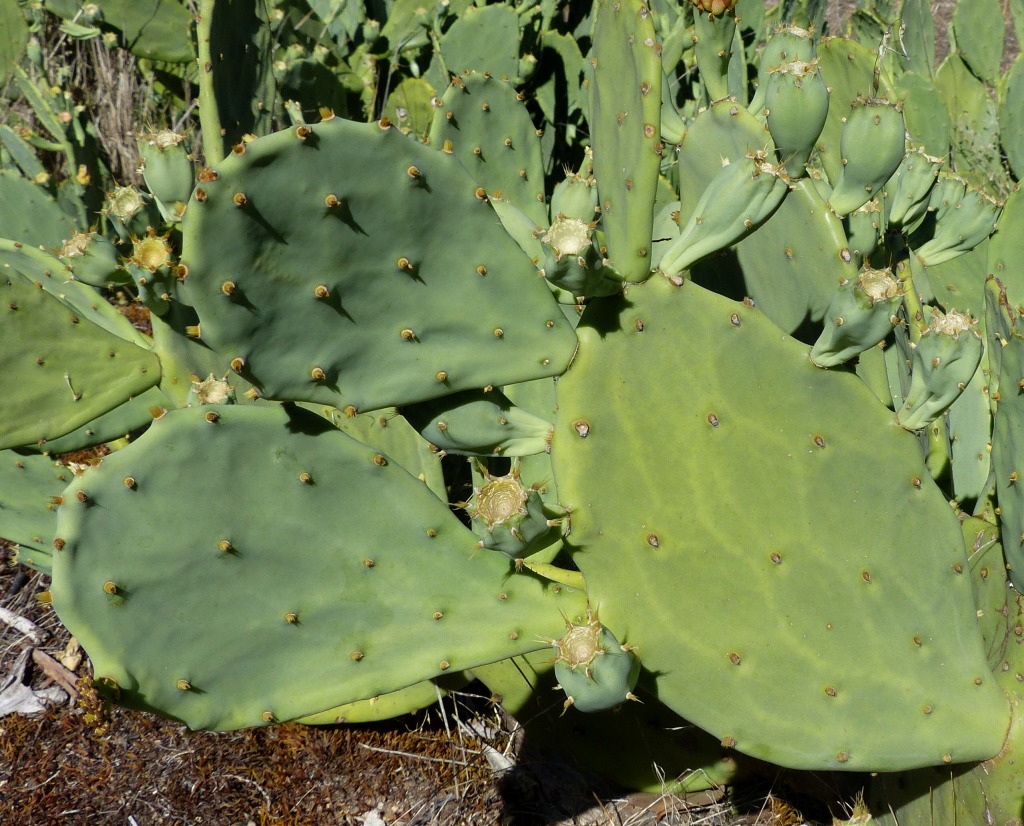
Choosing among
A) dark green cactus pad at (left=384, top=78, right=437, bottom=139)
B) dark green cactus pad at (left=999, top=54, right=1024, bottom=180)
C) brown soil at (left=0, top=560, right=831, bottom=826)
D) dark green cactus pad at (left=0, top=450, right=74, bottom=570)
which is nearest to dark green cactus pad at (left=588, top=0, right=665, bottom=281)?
brown soil at (left=0, top=560, right=831, bottom=826)

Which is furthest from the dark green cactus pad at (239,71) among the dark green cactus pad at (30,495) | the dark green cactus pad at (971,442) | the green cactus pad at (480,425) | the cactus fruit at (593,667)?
the dark green cactus pad at (971,442)

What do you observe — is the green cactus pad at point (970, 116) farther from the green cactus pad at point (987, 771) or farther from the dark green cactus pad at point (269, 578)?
the dark green cactus pad at point (269, 578)

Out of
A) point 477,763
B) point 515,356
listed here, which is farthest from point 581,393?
point 477,763

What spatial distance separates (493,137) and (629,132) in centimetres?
108

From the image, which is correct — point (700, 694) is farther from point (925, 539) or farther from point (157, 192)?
point (157, 192)

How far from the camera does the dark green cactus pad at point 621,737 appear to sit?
1893 mm

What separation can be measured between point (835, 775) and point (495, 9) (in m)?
2.79

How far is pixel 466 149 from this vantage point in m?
2.26

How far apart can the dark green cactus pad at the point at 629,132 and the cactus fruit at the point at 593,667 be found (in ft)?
A: 1.66

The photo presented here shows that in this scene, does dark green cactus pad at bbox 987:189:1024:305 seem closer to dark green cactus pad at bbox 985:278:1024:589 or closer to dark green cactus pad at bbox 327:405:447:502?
dark green cactus pad at bbox 985:278:1024:589

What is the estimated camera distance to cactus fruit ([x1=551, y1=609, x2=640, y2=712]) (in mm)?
1232

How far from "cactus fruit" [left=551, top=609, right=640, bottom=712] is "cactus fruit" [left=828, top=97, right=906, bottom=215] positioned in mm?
861

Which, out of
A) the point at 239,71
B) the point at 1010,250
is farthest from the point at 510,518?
the point at 239,71

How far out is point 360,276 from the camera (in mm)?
1258
